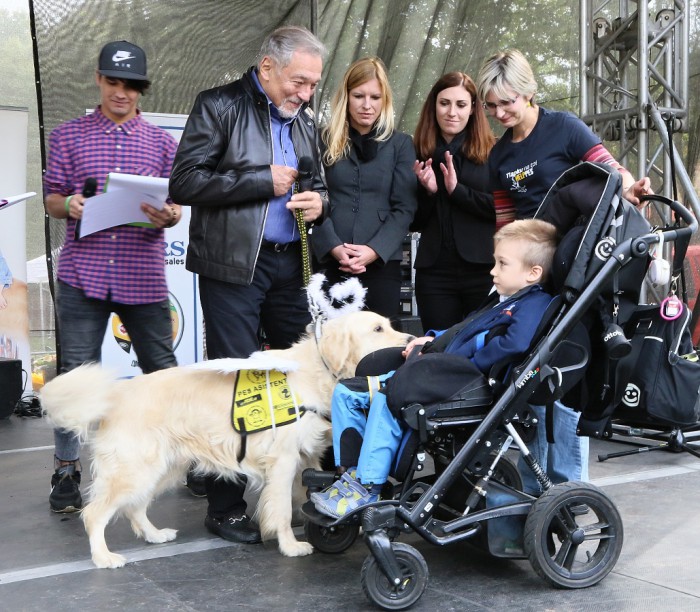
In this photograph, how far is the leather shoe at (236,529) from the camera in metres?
3.44

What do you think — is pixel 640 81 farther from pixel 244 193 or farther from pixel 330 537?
pixel 330 537

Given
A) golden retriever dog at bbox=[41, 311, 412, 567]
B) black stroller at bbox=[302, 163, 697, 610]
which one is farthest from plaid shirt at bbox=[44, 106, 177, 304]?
black stroller at bbox=[302, 163, 697, 610]

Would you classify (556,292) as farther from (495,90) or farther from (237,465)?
(237,465)

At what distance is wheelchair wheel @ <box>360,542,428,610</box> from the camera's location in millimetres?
2623

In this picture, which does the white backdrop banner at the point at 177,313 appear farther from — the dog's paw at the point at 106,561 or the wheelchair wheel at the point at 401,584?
the wheelchair wheel at the point at 401,584

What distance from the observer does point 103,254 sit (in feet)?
12.7

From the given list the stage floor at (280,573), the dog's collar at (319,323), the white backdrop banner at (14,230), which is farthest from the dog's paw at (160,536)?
the white backdrop banner at (14,230)

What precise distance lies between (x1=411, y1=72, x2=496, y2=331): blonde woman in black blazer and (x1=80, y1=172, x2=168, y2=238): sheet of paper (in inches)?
49.4

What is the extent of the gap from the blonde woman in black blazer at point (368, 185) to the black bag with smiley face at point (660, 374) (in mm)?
1170

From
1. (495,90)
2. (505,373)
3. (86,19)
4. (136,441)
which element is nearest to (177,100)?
(86,19)

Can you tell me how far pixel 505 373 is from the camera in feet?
9.43

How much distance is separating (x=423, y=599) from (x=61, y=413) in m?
1.48

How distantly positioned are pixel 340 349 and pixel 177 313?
3.68 meters

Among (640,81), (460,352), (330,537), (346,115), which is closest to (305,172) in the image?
(346,115)
